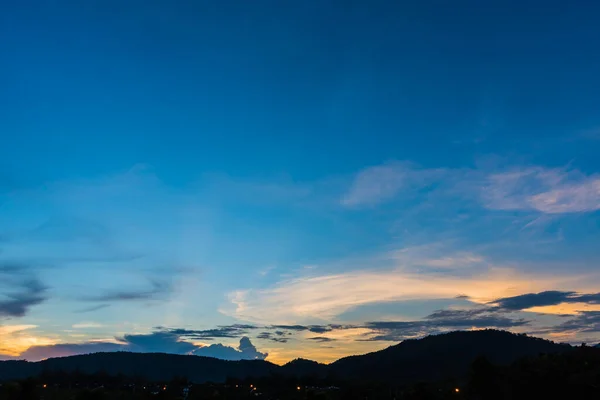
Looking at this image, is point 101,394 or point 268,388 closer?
point 101,394

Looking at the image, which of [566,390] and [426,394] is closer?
[426,394]

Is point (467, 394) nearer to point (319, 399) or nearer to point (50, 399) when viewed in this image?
point (319, 399)

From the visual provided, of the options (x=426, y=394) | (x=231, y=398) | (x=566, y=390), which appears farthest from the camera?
(x=231, y=398)

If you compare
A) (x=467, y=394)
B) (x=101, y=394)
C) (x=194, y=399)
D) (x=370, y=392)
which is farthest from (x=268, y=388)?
(x=101, y=394)

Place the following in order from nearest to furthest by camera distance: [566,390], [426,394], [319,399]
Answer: [319,399] → [426,394] → [566,390]

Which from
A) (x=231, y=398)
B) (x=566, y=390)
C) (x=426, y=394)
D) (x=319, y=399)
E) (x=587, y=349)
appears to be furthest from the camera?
(x=587, y=349)

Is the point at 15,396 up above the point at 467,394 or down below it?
above

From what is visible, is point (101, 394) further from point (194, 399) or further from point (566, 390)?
point (566, 390)

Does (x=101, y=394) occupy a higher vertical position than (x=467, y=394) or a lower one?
higher

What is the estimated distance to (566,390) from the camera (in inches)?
3922

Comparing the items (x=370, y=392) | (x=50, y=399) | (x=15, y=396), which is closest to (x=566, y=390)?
(x=370, y=392)

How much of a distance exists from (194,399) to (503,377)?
81.0m

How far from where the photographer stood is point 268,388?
19188cm

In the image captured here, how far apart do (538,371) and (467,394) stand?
18.1 m
